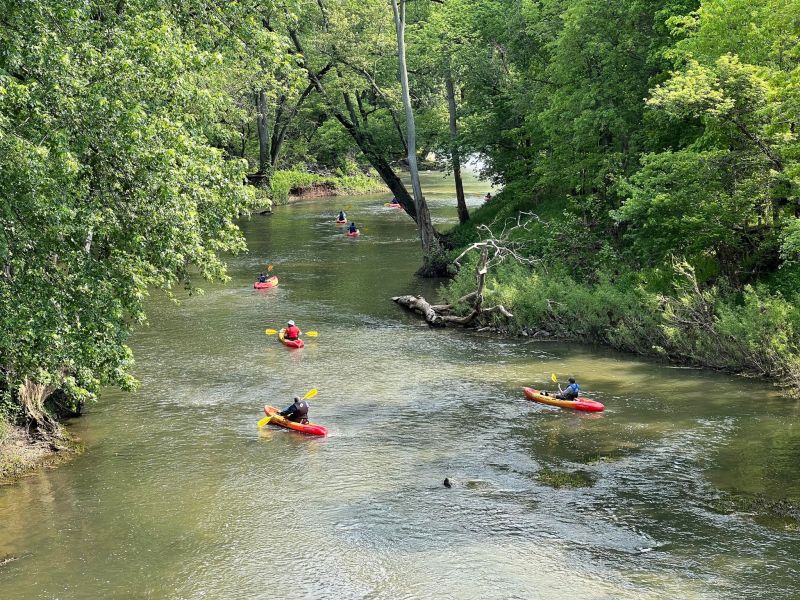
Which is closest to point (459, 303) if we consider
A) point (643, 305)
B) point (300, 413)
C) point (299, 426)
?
point (643, 305)

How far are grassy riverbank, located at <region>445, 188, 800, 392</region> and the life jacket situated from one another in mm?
9856

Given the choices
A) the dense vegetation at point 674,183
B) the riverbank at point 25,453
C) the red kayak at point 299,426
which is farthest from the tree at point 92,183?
Answer: the dense vegetation at point 674,183

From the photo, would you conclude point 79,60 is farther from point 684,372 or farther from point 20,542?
point 684,372

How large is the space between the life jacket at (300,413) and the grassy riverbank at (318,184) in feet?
147

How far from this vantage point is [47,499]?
14891 millimetres

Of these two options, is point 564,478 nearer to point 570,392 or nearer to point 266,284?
point 570,392

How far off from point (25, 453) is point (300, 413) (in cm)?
545

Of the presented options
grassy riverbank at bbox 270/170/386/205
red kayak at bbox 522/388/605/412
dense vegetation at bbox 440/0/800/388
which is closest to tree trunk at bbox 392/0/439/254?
dense vegetation at bbox 440/0/800/388

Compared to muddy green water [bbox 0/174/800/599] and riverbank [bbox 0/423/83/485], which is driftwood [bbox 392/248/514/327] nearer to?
muddy green water [bbox 0/174/800/599]

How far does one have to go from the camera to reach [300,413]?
18125 mm

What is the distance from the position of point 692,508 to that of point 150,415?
11838 mm

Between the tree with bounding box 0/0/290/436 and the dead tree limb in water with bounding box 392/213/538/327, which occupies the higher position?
the tree with bounding box 0/0/290/436

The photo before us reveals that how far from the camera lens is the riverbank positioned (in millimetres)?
15805

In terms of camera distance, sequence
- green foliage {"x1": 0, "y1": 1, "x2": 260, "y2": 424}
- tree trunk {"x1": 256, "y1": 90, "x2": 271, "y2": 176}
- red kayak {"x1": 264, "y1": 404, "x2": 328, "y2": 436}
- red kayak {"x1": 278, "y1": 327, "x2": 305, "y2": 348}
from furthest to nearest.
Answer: tree trunk {"x1": 256, "y1": 90, "x2": 271, "y2": 176}, red kayak {"x1": 278, "y1": 327, "x2": 305, "y2": 348}, red kayak {"x1": 264, "y1": 404, "x2": 328, "y2": 436}, green foliage {"x1": 0, "y1": 1, "x2": 260, "y2": 424}
